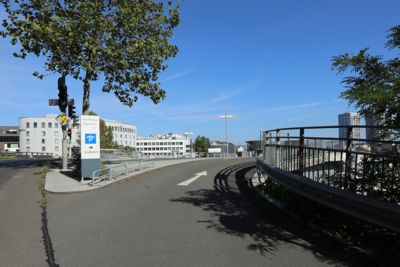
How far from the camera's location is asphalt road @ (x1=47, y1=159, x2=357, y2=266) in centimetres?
554

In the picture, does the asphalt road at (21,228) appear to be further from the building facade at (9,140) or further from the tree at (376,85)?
the building facade at (9,140)

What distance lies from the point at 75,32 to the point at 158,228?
44.5ft

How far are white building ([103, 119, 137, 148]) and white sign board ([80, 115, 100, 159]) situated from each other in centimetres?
13729

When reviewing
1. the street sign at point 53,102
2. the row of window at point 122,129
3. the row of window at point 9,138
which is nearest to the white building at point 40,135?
the row of window at point 9,138

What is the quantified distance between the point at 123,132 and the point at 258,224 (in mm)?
161036

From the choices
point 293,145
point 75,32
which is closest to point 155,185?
point 293,145

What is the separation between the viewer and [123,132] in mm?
165375

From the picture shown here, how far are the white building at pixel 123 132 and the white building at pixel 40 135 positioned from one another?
2204cm

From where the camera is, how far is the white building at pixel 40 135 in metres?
131

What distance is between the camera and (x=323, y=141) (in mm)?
8141

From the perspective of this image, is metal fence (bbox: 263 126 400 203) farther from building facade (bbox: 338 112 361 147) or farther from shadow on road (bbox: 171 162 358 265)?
shadow on road (bbox: 171 162 358 265)

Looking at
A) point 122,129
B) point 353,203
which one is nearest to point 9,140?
point 122,129

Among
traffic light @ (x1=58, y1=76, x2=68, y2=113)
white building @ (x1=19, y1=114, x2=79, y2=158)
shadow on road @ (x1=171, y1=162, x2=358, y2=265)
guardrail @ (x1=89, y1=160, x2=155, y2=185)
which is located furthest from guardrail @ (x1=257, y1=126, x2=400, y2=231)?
white building @ (x1=19, y1=114, x2=79, y2=158)

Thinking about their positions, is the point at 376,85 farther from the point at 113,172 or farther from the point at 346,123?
the point at 113,172
